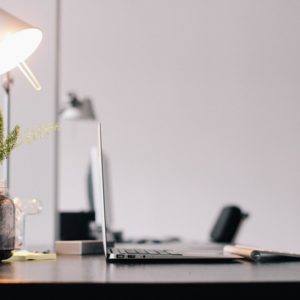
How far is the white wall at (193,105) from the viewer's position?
585 centimetres

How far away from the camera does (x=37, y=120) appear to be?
2.83 meters

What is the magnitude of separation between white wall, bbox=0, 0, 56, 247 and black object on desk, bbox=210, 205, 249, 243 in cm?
166

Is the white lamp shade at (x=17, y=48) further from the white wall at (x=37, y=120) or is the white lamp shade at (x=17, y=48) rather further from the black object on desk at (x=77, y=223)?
the black object on desk at (x=77, y=223)

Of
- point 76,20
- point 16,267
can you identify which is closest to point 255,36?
point 76,20

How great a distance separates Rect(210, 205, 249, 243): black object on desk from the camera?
13.9ft

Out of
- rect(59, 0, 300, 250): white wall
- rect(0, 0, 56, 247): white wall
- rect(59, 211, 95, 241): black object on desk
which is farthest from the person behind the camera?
rect(59, 0, 300, 250): white wall

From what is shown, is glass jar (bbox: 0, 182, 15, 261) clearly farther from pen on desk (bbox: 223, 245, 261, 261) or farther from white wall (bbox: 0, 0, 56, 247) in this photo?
white wall (bbox: 0, 0, 56, 247)

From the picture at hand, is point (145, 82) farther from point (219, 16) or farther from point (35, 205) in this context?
point (35, 205)

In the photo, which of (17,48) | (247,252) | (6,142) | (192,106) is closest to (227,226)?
(192,106)

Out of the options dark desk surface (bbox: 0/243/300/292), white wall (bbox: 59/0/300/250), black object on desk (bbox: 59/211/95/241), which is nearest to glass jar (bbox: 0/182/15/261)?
dark desk surface (bbox: 0/243/300/292)

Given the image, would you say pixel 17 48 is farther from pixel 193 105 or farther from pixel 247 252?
pixel 193 105

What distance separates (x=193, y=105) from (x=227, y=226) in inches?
77.1

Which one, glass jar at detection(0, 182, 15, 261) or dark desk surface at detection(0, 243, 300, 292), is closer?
dark desk surface at detection(0, 243, 300, 292)

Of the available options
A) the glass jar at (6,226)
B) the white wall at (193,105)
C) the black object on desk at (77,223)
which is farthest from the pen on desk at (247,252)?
the white wall at (193,105)
